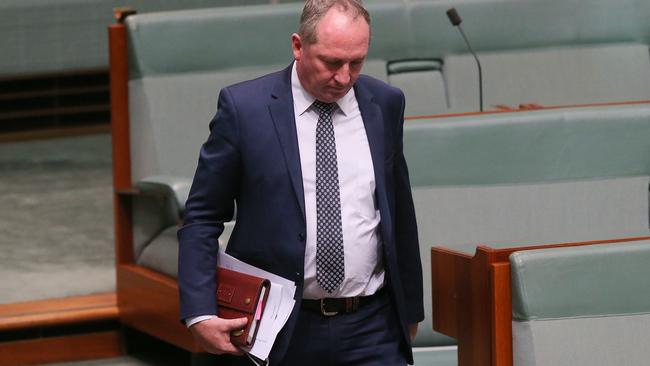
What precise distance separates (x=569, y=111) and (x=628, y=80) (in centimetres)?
36

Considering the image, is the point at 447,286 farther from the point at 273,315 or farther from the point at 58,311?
the point at 58,311

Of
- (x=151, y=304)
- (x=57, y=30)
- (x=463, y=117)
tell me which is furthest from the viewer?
(x=57, y=30)

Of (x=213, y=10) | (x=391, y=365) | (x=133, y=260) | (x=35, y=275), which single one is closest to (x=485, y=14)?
(x=213, y=10)

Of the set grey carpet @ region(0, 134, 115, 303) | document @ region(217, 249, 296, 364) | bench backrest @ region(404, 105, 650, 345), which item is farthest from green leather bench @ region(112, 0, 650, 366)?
document @ region(217, 249, 296, 364)

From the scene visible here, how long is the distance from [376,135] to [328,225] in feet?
0.21

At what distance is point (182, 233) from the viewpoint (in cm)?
83

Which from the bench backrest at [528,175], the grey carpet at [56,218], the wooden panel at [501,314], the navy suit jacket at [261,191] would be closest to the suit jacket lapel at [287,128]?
the navy suit jacket at [261,191]

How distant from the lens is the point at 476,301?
3.27 feet

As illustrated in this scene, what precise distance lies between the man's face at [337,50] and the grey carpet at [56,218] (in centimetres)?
81

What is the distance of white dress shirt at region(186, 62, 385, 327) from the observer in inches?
32.2

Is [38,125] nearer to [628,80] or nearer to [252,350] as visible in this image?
[628,80]

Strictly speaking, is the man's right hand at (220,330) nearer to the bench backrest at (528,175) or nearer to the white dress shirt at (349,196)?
the white dress shirt at (349,196)

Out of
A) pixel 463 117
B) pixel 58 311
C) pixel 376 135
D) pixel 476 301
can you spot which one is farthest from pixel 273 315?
pixel 58 311

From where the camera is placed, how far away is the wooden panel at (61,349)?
144cm
